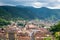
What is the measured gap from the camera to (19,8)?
6288 centimetres

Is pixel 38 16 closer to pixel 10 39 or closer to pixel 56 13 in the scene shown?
pixel 56 13

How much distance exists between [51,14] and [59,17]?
675cm

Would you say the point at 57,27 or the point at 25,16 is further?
the point at 25,16

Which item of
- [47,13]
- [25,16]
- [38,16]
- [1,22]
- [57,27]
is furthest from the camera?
[47,13]

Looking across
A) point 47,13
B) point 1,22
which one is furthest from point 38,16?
point 1,22

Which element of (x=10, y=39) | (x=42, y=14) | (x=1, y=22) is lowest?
(x=42, y=14)

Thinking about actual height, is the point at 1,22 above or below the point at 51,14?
above

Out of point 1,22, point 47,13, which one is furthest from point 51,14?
point 1,22

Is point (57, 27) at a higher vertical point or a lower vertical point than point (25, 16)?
higher

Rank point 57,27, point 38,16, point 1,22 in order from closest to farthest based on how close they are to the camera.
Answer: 1. point 57,27
2. point 1,22
3. point 38,16

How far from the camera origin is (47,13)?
71.4m

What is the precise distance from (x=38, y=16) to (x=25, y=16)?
36.7 ft

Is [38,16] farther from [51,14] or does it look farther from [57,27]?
→ [57,27]

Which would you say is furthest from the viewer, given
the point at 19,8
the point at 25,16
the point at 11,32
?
the point at 19,8
